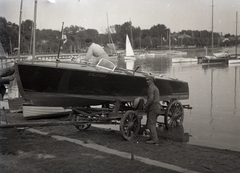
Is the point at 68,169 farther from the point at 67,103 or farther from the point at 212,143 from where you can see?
the point at 212,143

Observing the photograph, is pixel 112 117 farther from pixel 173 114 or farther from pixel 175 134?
pixel 173 114

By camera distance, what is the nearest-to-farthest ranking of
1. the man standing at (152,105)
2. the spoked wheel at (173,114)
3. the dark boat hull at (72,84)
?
1. the man standing at (152,105)
2. the dark boat hull at (72,84)
3. the spoked wheel at (173,114)

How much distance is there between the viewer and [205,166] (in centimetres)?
629

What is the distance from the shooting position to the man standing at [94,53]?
30.8ft

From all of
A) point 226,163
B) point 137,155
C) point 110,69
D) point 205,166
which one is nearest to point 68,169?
point 137,155

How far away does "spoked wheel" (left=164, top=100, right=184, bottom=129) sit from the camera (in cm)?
1042

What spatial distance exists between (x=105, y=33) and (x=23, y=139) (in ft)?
14.4

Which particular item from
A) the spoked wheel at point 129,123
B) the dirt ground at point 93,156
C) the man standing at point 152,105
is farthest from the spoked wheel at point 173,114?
the man standing at point 152,105

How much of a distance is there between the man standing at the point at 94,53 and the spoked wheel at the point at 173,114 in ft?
8.64

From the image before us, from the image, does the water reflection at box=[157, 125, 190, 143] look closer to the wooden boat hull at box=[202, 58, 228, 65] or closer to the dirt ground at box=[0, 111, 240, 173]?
the dirt ground at box=[0, 111, 240, 173]

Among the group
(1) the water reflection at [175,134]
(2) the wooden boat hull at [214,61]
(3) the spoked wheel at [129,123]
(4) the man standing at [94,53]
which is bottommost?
(1) the water reflection at [175,134]

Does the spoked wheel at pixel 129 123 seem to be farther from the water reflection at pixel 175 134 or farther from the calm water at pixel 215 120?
the calm water at pixel 215 120

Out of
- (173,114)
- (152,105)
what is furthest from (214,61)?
(152,105)

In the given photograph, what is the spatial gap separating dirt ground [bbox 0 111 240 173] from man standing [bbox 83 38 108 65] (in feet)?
7.00
